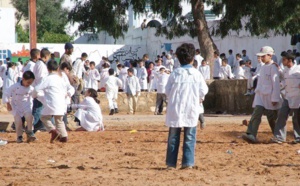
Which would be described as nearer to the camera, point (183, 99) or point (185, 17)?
point (183, 99)

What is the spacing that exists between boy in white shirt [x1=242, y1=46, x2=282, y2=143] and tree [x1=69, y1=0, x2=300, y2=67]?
545 inches

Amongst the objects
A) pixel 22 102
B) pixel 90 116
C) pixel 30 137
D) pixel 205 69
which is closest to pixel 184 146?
pixel 30 137

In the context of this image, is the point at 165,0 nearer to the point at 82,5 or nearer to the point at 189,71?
the point at 82,5

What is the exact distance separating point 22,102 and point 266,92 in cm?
436

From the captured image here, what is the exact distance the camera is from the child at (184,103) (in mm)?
9609

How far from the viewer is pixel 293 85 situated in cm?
1320

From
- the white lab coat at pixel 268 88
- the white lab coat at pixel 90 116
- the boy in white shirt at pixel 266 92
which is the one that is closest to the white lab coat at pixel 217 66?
the white lab coat at pixel 90 116

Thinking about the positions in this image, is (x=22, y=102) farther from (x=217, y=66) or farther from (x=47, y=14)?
(x=47, y=14)

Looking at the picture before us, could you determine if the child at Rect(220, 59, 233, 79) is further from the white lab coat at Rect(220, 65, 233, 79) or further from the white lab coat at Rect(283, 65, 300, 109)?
the white lab coat at Rect(283, 65, 300, 109)

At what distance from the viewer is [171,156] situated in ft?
31.8

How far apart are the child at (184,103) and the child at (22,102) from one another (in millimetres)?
4743

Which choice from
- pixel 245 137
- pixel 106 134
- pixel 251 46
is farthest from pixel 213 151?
pixel 251 46

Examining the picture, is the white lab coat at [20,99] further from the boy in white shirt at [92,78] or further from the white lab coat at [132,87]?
the boy in white shirt at [92,78]

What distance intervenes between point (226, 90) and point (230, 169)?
45.7 feet
